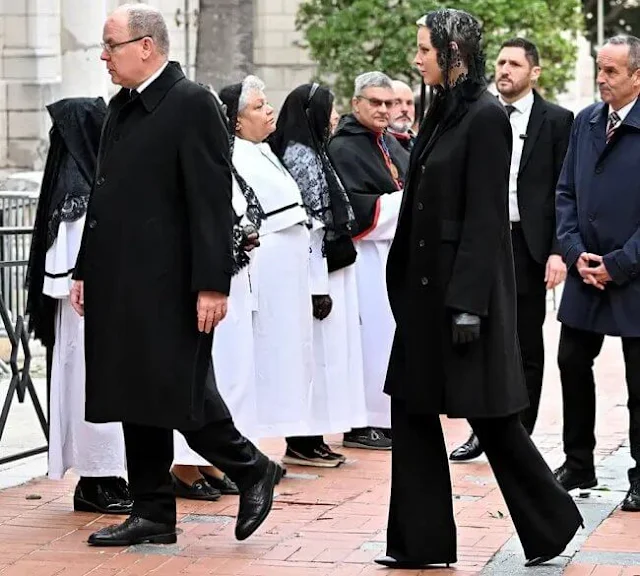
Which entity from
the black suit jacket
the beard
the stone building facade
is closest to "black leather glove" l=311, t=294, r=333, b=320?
the black suit jacket

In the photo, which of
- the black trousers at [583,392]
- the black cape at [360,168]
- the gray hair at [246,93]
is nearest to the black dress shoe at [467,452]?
the black trousers at [583,392]

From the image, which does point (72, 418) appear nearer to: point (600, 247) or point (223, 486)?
point (223, 486)

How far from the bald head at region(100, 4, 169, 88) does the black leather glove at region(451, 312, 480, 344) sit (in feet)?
4.96

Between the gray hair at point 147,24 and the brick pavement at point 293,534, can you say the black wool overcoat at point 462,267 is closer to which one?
the brick pavement at point 293,534

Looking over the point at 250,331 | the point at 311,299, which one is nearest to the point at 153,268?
the point at 250,331

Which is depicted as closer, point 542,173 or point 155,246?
point 155,246

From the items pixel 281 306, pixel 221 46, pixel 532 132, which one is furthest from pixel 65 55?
pixel 221 46

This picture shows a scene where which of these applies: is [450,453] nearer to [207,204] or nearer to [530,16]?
[207,204]

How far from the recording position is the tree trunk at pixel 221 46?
27.5 meters

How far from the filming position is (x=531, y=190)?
29.9 ft

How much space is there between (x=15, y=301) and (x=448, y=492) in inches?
197

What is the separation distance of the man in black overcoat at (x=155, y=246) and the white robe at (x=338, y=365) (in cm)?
252

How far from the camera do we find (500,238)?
671cm

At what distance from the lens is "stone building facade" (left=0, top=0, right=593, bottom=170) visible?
1563cm
